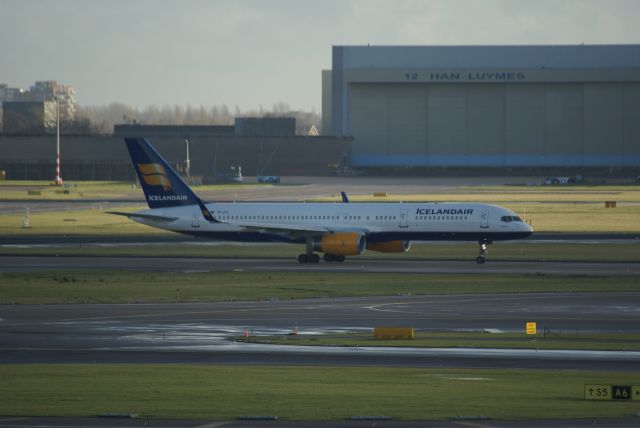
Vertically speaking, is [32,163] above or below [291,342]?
above

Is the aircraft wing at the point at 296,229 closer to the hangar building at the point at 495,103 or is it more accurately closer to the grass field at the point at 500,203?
the grass field at the point at 500,203

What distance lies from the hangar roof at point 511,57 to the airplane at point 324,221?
124919 millimetres

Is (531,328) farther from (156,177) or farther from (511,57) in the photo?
(511,57)

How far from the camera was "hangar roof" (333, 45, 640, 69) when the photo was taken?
189375 mm

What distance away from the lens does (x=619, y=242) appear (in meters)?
77.2

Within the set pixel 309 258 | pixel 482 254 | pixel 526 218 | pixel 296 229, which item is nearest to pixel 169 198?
pixel 296 229

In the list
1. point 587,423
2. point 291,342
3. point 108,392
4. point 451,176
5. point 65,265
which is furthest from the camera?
point 451,176

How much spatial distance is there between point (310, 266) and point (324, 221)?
419 cm

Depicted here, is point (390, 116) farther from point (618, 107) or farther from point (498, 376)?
point (498, 376)

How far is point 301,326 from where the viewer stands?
40.2 metres

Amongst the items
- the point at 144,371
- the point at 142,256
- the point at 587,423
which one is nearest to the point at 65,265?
the point at 142,256

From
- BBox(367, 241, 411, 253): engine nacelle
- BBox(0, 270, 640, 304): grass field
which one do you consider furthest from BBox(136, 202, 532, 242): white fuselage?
BBox(0, 270, 640, 304): grass field

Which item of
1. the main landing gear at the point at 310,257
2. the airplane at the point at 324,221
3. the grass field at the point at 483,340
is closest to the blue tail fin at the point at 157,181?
the airplane at the point at 324,221

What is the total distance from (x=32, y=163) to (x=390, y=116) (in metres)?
61.7
